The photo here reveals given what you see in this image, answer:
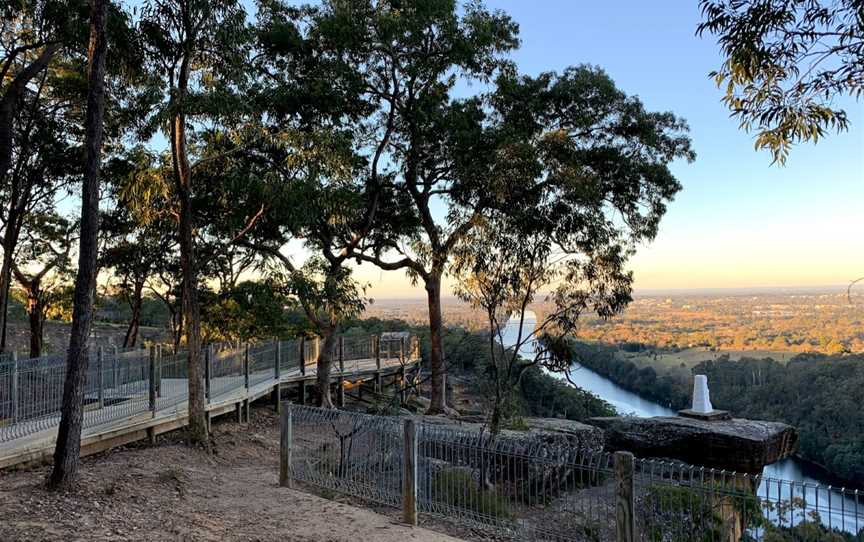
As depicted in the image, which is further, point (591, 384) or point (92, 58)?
point (591, 384)

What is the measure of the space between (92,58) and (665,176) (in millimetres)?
16106

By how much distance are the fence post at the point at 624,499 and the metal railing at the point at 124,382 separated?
351 inches

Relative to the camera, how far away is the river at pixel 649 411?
20.5 ft

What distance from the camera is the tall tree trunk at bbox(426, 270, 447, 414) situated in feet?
63.6

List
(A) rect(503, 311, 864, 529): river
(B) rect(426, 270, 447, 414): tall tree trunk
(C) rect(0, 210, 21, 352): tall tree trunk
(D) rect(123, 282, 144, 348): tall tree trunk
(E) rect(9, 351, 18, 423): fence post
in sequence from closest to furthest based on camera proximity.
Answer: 1. (A) rect(503, 311, 864, 529): river
2. (E) rect(9, 351, 18, 423): fence post
3. (C) rect(0, 210, 21, 352): tall tree trunk
4. (B) rect(426, 270, 447, 414): tall tree trunk
5. (D) rect(123, 282, 144, 348): tall tree trunk

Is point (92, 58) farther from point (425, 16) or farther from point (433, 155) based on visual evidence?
point (433, 155)

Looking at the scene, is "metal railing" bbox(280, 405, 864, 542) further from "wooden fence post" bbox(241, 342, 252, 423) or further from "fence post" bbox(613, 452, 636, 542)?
"wooden fence post" bbox(241, 342, 252, 423)

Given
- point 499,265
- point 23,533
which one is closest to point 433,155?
point 499,265

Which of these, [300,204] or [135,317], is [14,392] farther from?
[135,317]

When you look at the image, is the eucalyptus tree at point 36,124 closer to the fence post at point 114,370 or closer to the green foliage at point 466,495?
the fence post at point 114,370

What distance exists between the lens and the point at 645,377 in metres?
63.0

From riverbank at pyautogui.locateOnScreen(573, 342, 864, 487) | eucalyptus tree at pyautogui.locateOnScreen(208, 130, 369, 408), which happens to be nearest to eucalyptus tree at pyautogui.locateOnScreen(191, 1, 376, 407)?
eucalyptus tree at pyautogui.locateOnScreen(208, 130, 369, 408)

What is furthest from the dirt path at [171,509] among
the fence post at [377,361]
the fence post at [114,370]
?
A: the fence post at [377,361]

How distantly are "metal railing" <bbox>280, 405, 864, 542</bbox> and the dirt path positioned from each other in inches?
19.2
